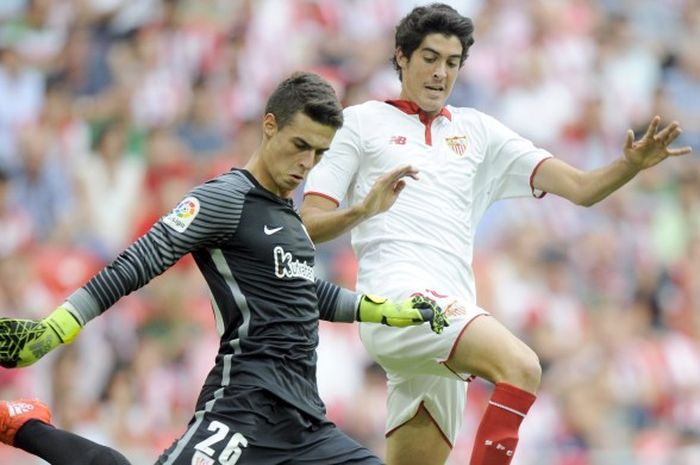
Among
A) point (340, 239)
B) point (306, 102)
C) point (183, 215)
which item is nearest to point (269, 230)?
point (183, 215)

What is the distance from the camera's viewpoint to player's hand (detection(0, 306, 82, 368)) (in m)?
5.29

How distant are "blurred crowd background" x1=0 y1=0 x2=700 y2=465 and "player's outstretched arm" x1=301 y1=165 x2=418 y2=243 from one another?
3.21 m

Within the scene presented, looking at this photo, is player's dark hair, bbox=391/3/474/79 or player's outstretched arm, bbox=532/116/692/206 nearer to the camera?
player's outstretched arm, bbox=532/116/692/206

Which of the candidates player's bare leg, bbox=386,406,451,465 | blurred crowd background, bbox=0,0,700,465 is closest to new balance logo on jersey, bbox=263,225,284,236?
player's bare leg, bbox=386,406,451,465

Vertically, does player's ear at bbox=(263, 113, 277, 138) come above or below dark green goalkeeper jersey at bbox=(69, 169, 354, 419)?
above

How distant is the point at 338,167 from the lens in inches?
276

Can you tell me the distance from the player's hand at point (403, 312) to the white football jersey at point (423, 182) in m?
0.42

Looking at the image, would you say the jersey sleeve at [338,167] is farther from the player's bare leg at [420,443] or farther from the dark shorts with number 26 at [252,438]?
the dark shorts with number 26 at [252,438]

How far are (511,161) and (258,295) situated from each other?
1.92 m

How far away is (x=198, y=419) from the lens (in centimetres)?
583

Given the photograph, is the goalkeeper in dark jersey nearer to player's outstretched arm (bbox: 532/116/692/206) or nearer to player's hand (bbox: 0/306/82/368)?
player's hand (bbox: 0/306/82/368)

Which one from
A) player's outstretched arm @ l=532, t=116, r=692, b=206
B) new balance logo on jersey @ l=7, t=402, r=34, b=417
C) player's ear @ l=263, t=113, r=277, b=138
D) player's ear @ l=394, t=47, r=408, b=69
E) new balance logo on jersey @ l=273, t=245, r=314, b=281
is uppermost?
player's ear @ l=394, t=47, r=408, b=69

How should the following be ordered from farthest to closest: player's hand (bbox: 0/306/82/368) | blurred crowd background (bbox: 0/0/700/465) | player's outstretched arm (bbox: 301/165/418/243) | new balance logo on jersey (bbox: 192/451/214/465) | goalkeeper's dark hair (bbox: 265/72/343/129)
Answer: blurred crowd background (bbox: 0/0/700/465), player's outstretched arm (bbox: 301/165/418/243), goalkeeper's dark hair (bbox: 265/72/343/129), new balance logo on jersey (bbox: 192/451/214/465), player's hand (bbox: 0/306/82/368)

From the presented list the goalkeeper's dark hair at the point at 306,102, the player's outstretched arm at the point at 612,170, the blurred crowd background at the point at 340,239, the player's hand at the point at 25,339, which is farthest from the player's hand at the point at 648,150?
the blurred crowd background at the point at 340,239
